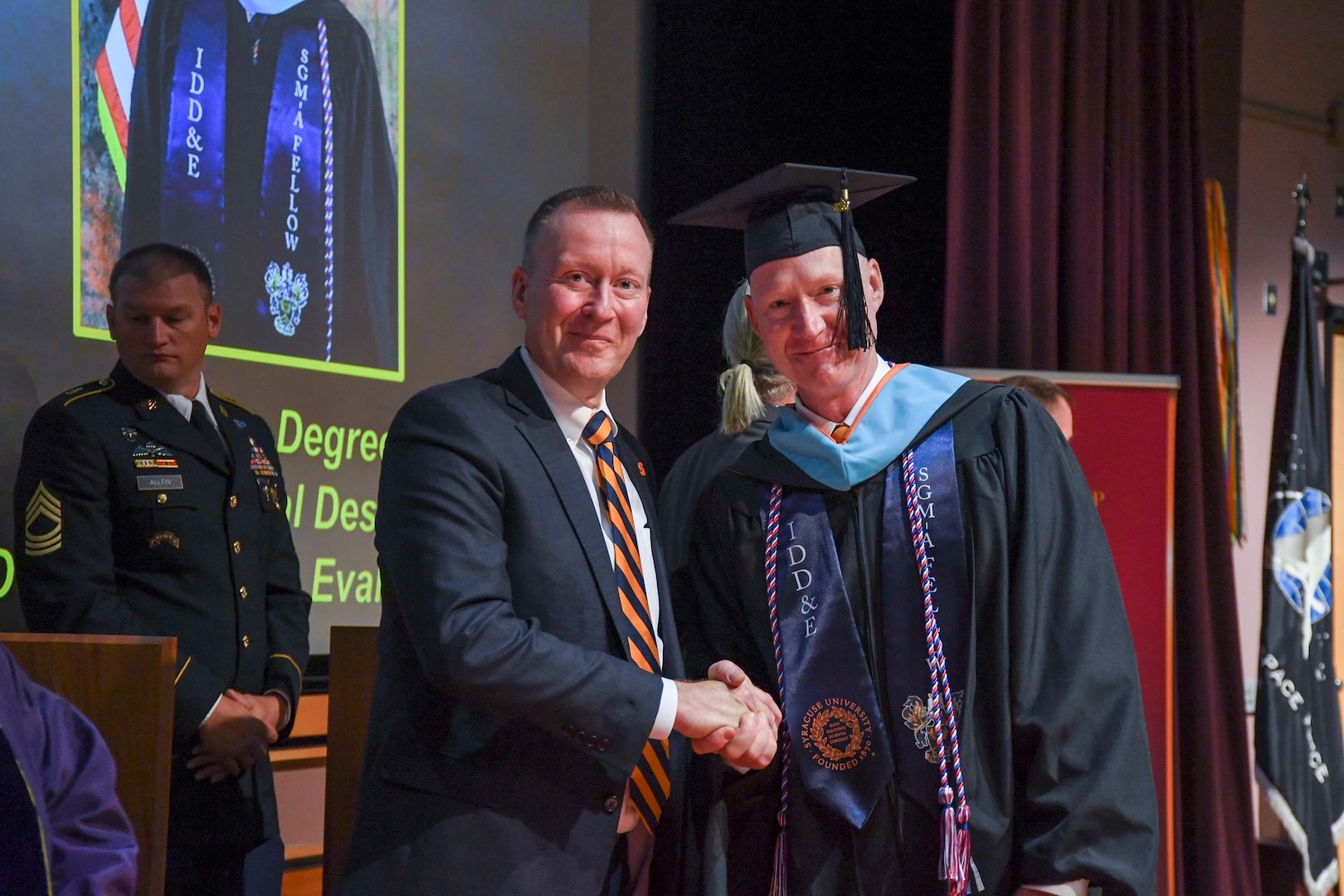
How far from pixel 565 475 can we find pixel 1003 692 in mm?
697

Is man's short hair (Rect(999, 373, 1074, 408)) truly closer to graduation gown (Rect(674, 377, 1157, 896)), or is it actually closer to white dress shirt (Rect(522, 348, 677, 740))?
graduation gown (Rect(674, 377, 1157, 896))

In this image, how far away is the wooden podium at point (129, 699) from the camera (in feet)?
6.12

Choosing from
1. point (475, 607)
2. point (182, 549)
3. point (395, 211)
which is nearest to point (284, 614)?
point (182, 549)

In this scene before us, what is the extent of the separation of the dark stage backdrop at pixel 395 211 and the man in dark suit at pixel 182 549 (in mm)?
203

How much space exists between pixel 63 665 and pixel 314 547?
1.35 meters

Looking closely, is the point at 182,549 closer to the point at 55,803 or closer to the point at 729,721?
the point at 55,803

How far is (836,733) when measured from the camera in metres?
1.82

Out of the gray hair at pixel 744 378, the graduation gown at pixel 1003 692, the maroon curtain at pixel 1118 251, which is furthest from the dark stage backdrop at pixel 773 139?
the graduation gown at pixel 1003 692

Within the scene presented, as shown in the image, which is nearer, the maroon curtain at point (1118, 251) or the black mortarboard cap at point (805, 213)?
the black mortarboard cap at point (805, 213)

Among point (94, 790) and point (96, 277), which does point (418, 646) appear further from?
point (96, 277)

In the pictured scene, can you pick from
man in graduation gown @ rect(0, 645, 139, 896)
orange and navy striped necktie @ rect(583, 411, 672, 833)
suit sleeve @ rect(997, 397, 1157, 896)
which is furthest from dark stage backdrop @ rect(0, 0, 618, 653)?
suit sleeve @ rect(997, 397, 1157, 896)

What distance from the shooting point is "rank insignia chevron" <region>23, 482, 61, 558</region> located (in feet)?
7.80

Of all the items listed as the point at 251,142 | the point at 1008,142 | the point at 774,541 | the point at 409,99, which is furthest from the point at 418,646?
the point at 1008,142

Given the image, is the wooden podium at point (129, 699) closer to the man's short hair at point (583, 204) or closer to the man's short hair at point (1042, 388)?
the man's short hair at point (583, 204)
